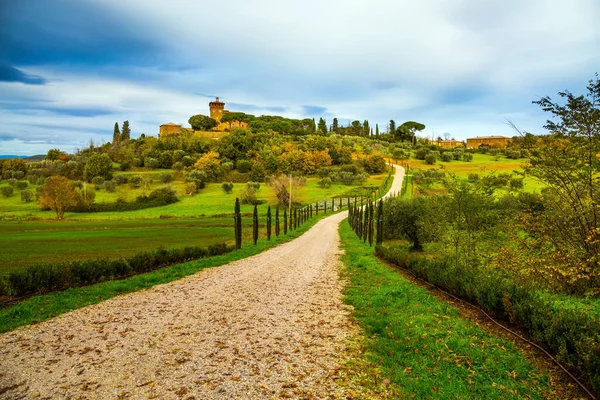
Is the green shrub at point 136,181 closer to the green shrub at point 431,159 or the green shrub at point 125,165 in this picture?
the green shrub at point 125,165

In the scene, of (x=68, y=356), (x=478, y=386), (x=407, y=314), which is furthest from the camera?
(x=407, y=314)

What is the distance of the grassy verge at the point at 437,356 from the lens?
5.11 m

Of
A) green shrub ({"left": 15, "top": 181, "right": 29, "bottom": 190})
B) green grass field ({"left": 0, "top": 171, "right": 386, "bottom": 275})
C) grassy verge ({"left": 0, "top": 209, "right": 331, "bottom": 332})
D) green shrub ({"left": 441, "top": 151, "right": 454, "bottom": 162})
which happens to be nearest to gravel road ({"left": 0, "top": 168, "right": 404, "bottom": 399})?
grassy verge ({"left": 0, "top": 209, "right": 331, "bottom": 332})

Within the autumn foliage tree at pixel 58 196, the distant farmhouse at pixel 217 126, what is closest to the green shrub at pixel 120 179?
the autumn foliage tree at pixel 58 196

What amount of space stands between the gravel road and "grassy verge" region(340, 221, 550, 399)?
0.73m

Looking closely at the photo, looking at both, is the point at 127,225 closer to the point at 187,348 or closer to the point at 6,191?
the point at 187,348

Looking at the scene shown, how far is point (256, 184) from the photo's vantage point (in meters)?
88.1

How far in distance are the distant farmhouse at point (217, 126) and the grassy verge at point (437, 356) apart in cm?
15632

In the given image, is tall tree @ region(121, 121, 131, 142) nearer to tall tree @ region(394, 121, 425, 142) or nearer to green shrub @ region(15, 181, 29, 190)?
green shrub @ region(15, 181, 29, 190)

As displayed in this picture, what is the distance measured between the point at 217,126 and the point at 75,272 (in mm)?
169958

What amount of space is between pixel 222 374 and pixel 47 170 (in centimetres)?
12581

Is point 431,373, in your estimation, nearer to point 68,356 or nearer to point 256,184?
point 68,356

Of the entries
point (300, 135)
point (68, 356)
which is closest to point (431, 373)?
point (68, 356)

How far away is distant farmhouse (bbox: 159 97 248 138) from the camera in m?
158
